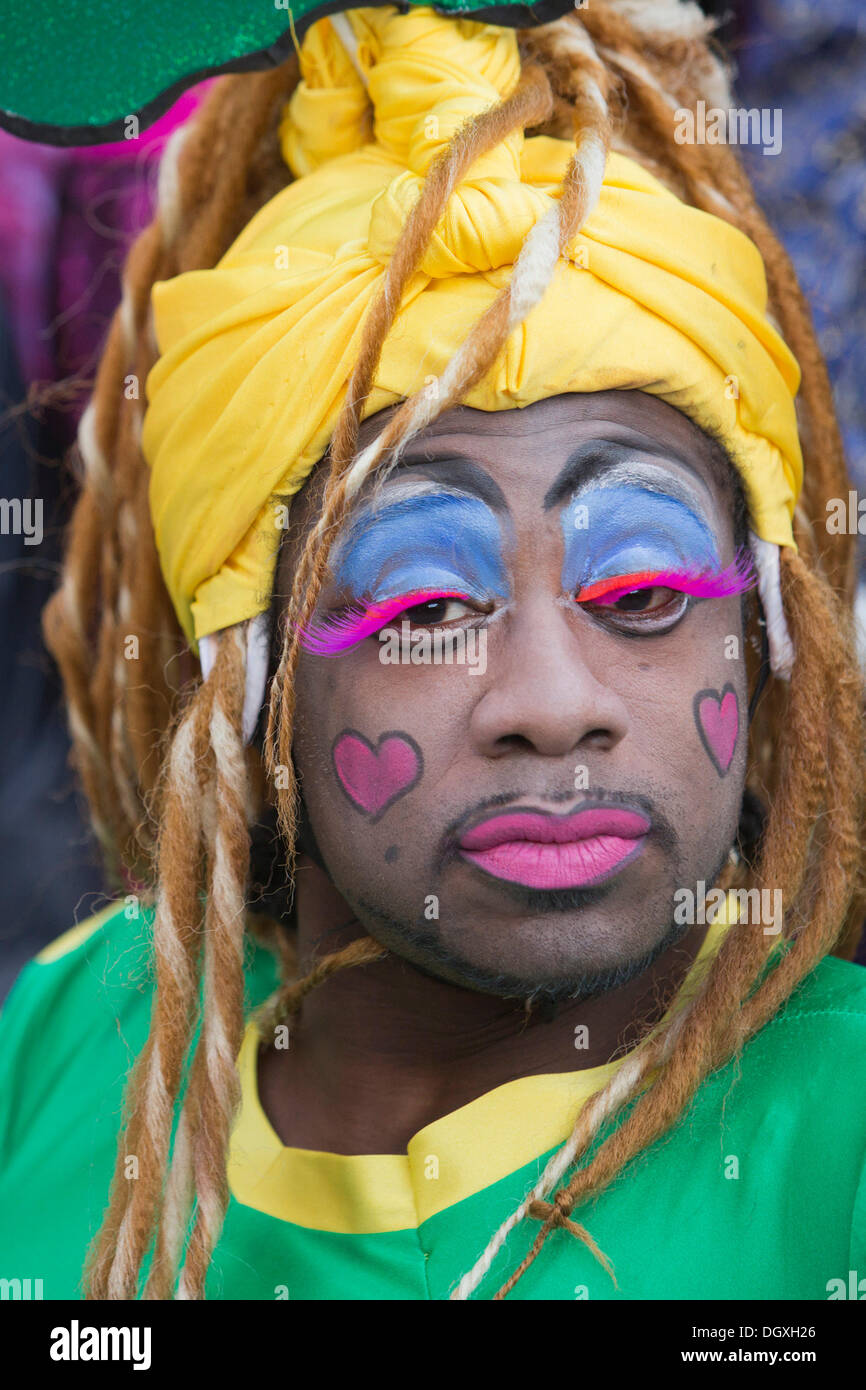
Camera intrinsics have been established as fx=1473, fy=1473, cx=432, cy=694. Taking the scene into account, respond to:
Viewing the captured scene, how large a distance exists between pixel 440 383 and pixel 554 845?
540 millimetres

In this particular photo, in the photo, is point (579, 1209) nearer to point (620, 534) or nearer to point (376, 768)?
point (376, 768)

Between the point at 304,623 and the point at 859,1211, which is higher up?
the point at 304,623

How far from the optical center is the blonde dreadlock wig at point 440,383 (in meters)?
1.72

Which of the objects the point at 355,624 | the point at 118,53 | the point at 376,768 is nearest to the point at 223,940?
the point at 376,768

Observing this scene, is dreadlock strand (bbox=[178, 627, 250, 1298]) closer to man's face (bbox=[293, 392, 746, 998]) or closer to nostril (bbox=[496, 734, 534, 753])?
man's face (bbox=[293, 392, 746, 998])

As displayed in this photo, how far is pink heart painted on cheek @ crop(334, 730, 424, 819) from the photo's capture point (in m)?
1.68

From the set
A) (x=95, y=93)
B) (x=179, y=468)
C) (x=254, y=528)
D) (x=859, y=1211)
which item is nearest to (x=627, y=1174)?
(x=859, y=1211)

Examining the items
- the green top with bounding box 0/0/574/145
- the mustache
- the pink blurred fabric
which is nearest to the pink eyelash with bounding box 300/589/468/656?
the mustache

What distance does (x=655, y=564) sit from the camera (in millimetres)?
1707

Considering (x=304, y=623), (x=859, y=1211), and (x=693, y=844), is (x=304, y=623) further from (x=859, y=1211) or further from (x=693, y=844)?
(x=859, y=1211)

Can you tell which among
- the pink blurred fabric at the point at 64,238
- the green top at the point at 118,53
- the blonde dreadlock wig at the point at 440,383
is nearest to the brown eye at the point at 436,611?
the blonde dreadlock wig at the point at 440,383

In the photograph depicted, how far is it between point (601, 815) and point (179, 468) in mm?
745

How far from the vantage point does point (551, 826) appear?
1.62 m
